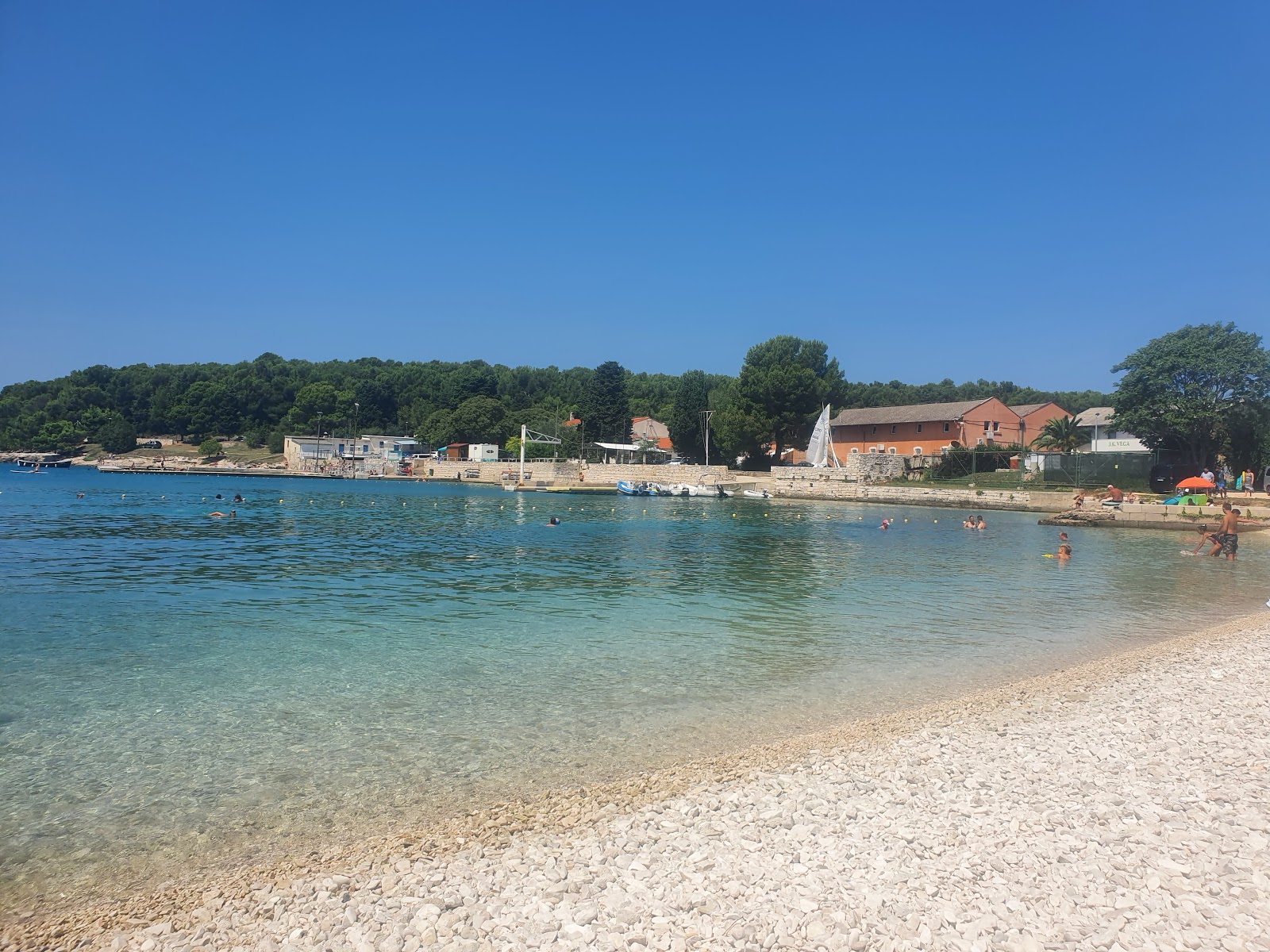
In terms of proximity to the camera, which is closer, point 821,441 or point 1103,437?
point 1103,437

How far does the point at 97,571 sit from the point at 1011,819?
896 inches

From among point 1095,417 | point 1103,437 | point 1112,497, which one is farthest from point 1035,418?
point 1112,497

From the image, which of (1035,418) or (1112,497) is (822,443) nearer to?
(1035,418)

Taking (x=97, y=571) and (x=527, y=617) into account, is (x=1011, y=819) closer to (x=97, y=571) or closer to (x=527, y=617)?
(x=527, y=617)

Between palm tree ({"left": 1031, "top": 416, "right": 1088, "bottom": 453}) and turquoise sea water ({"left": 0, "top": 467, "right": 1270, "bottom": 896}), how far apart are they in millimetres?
35325

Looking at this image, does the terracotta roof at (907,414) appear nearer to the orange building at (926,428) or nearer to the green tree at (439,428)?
the orange building at (926,428)

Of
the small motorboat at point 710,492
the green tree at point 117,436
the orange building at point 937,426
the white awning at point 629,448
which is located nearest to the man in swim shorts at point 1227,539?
the small motorboat at point 710,492

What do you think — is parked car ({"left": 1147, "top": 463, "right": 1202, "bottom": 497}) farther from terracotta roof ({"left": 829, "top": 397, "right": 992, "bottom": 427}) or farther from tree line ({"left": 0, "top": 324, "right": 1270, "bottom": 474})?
terracotta roof ({"left": 829, "top": 397, "right": 992, "bottom": 427})

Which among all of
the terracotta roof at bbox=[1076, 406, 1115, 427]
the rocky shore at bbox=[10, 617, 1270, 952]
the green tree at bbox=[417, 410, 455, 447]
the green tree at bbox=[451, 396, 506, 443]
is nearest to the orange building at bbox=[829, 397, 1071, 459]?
the terracotta roof at bbox=[1076, 406, 1115, 427]

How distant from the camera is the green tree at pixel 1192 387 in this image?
45.3 meters

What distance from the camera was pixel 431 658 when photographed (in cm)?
1183

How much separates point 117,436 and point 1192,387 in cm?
14809

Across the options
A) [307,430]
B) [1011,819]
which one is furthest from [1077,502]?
[307,430]

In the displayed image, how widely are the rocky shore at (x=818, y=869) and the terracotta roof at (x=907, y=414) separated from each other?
66119 mm
